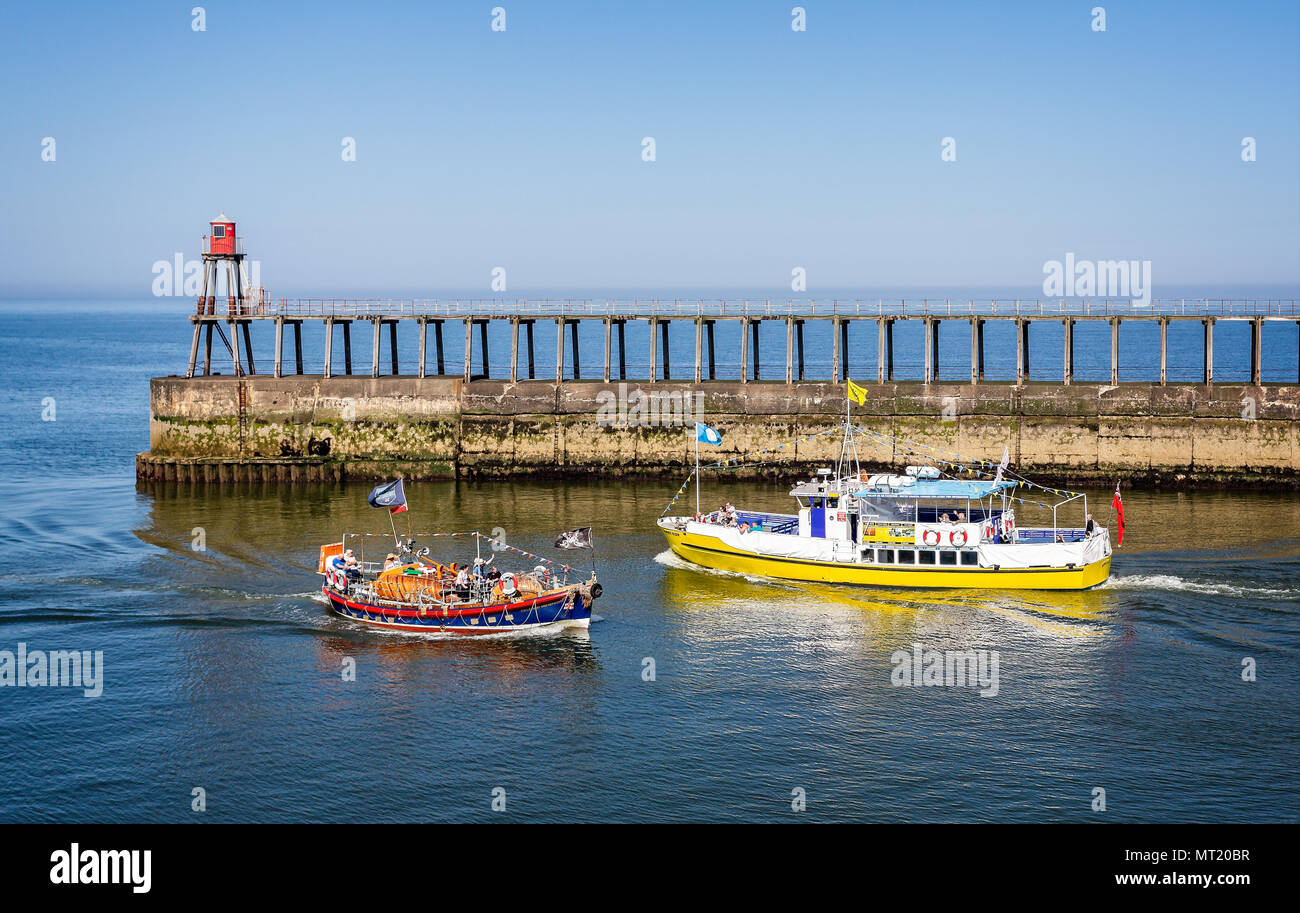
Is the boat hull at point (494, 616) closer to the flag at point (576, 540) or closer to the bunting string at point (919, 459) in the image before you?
the flag at point (576, 540)

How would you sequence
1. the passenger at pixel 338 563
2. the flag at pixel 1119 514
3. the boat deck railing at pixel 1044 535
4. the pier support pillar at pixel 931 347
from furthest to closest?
1. the pier support pillar at pixel 931 347
2. the boat deck railing at pixel 1044 535
3. the flag at pixel 1119 514
4. the passenger at pixel 338 563

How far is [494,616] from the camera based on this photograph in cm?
4222

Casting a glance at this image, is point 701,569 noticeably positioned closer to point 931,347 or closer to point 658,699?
point 658,699

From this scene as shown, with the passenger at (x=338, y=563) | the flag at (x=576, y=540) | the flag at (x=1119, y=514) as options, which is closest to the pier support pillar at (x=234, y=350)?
the passenger at (x=338, y=563)

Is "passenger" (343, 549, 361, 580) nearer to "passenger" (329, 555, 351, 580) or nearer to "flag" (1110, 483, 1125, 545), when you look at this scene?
"passenger" (329, 555, 351, 580)

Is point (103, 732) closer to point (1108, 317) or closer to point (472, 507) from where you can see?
point (472, 507)

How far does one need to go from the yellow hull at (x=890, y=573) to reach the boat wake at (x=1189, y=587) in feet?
2.41

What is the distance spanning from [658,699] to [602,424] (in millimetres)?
37055

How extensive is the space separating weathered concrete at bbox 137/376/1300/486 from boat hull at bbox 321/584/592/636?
2951 centimetres

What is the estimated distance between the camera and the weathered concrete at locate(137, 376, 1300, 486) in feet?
226

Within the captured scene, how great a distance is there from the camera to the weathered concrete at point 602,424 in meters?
68.9

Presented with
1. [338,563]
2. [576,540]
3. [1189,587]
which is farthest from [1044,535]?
[338,563]
